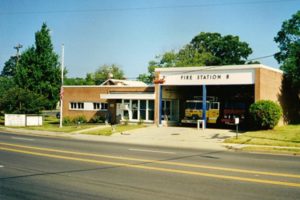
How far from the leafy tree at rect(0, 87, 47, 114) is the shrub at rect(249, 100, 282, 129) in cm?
2559

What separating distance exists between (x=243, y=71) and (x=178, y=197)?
24725 millimetres

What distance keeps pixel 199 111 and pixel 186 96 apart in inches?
181

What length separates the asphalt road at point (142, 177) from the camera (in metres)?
8.97

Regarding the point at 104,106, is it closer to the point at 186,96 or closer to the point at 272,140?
the point at 186,96

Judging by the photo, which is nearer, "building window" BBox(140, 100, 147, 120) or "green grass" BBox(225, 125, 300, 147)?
"green grass" BBox(225, 125, 300, 147)

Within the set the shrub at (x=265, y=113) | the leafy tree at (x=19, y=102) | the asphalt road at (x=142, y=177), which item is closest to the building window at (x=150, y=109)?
the shrub at (x=265, y=113)

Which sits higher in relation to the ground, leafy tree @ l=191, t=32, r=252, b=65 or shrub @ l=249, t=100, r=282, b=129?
leafy tree @ l=191, t=32, r=252, b=65

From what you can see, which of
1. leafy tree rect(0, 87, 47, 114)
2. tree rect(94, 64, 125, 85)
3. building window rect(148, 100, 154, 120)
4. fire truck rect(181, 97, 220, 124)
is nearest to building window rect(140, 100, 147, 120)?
building window rect(148, 100, 154, 120)

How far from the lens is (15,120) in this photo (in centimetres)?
4088

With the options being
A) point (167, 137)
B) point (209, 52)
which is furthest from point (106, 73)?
point (167, 137)

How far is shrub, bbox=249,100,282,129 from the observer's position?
2905 cm

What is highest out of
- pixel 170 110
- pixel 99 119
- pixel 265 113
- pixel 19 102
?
pixel 19 102

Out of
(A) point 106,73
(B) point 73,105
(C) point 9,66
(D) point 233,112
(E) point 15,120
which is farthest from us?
(C) point 9,66

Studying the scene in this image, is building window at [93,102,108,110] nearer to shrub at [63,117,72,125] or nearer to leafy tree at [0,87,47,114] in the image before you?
shrub at [63,117,72,125]
